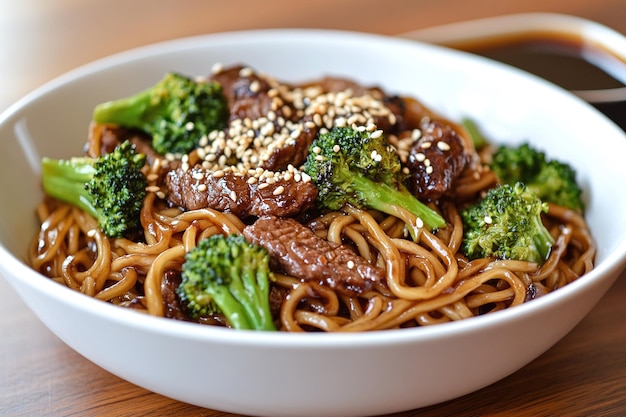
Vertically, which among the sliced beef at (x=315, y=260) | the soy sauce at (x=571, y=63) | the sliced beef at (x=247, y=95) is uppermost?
the soy sauce at (x=571, y=63)

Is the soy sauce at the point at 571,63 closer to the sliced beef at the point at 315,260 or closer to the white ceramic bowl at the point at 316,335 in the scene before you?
the white ceramic bowl at the point at 316,335

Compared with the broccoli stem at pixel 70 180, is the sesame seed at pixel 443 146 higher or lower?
higher

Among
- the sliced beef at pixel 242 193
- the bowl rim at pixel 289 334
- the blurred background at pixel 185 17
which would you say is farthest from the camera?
the blurred background at pixel 185 17

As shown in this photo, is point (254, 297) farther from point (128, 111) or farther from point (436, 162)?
point (128, 111)

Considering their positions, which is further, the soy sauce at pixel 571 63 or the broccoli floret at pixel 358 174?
the soy sauce at pixel 571 63

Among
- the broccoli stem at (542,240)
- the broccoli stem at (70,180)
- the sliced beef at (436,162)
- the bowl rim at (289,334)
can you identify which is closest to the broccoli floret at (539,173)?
the broccoli stem at (542,240)
